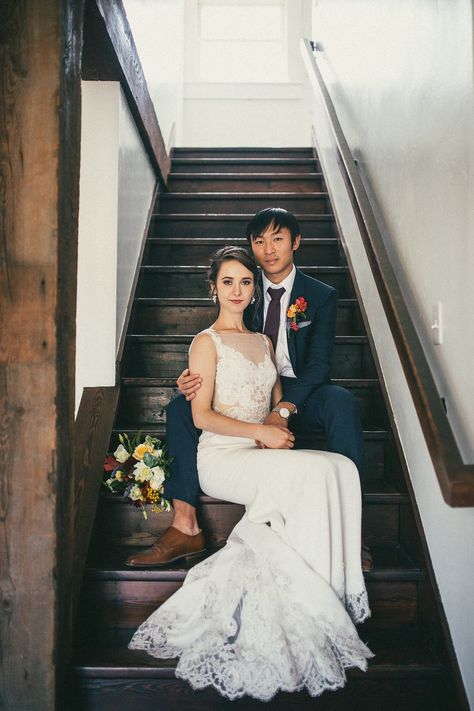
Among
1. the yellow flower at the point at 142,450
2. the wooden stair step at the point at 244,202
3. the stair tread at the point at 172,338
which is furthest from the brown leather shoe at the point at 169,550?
the wooden stair step at the point at 244,202

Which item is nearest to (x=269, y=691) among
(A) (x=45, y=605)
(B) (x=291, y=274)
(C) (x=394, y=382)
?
(A) (x=45, y=605)

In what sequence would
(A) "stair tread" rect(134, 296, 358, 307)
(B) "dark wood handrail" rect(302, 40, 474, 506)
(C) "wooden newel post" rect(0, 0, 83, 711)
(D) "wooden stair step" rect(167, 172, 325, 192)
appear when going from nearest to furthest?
(B) "dark wood handrail" rect(302, 40, 474, 506)
(C) "wooden newel post" rect(0, 0, 83, 711)
(A) "stair tread" rect(134, 296, 358, 307)
(D) "wooden stair step" rect(167, 172, 325, 192)

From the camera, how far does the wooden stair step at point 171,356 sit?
311 cm

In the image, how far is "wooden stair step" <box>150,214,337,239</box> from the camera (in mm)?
3994

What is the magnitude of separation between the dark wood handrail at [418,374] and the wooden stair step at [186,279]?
736 mm

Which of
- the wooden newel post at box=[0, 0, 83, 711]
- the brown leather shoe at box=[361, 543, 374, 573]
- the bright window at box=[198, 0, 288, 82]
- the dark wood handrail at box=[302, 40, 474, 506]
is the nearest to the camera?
the dark wood handrail at box=[302, 40, 474, 506]

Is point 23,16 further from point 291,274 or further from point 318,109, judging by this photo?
point 318,109

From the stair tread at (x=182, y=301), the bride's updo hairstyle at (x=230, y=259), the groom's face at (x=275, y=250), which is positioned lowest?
the stair tread at (x=182, y=301)

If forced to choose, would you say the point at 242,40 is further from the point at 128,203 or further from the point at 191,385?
the point at 191,385

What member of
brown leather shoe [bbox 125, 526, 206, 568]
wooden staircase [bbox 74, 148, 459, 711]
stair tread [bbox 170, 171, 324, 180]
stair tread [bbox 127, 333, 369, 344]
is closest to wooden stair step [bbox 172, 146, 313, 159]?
stair tread [bbox 170, 171, 324, 180]

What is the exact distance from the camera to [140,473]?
2275mm

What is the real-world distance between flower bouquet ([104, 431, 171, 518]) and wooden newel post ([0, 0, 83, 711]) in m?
0.57

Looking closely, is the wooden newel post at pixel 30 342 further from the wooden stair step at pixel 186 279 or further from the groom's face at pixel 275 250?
the wooden stair step at pixel 186 279

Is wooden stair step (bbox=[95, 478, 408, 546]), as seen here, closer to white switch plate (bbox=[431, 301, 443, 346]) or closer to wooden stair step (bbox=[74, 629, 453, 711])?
wooden stair step (bbox=[74, 629, 453, 711])
